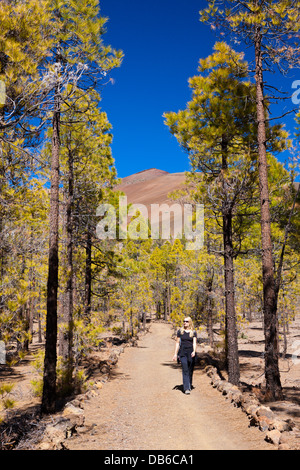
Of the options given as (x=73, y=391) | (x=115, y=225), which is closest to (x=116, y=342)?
(x=115, y=225)

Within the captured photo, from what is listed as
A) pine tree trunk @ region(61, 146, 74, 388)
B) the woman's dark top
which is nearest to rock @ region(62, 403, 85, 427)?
pine tree trunk @ region(61, 146, 74, 388)

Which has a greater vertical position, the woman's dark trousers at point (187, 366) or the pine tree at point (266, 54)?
the pine tree at point (266, 54)

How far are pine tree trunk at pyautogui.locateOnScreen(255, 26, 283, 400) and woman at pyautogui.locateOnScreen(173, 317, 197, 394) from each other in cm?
188

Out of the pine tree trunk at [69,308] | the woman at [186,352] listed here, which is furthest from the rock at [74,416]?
the pine tree trunk at [69,308]

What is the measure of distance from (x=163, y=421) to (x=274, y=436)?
7.87 ft

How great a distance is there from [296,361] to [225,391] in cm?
1274

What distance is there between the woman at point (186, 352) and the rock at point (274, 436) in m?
3.74

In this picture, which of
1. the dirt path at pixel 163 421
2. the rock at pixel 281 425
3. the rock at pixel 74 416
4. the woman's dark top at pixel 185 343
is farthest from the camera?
the woman's dark top at pixel 185 343

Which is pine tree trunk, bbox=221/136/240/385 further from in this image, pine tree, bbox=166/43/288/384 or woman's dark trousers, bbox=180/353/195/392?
woman's dark trousers, bbox=180/353/195/392

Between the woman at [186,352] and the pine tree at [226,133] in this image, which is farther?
the pine tree at [226,133]

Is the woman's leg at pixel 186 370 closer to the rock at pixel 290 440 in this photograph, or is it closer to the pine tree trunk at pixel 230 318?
the pine tree trunk at pixel 230 318

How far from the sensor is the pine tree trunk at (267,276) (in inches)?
302

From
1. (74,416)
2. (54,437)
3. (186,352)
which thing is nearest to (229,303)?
(186,352)

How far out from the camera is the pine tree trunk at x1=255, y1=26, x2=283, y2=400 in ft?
25.1
